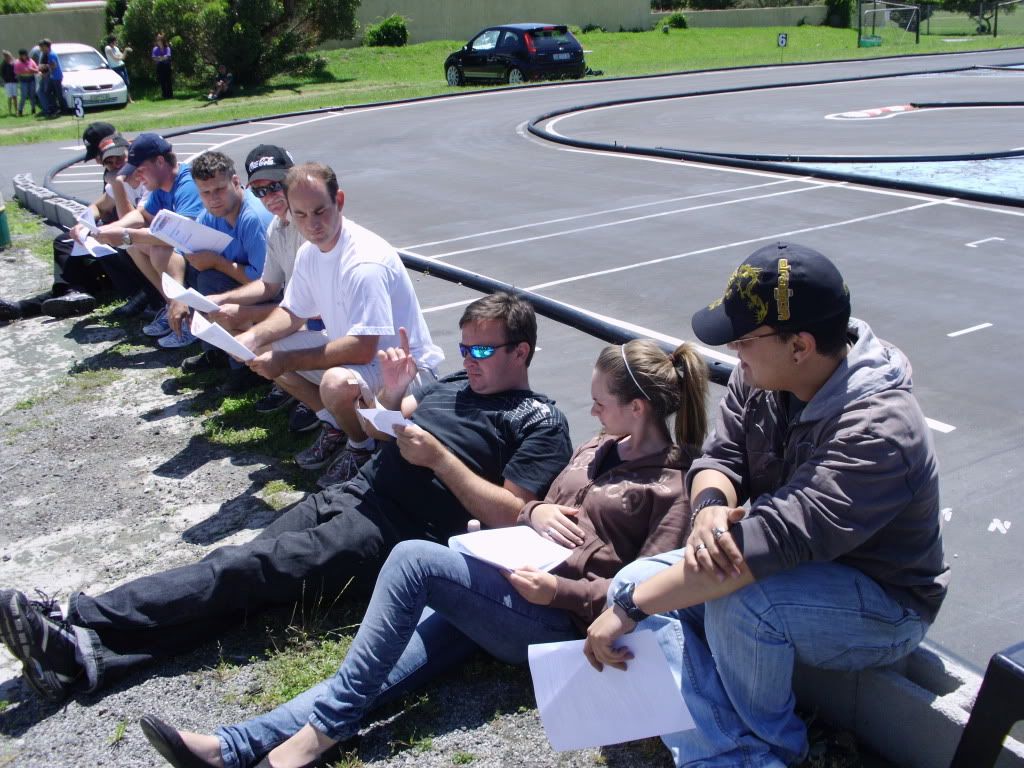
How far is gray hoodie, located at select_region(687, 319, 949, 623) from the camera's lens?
8.15ft

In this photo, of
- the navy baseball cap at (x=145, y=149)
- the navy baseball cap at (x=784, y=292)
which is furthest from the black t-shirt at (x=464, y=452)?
the navy baseball cap at (x=145, y=149)

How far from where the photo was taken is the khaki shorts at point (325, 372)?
4.82 metres

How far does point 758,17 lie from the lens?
52.5 m

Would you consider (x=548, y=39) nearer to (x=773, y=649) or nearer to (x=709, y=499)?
(x=709, y=499)

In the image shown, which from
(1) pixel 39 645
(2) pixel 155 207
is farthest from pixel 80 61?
(1) pixel 39 645

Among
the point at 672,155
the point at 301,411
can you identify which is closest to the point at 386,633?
the point at 301,411

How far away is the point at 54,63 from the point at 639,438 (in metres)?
29.1

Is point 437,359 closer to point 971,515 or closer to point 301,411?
point 301,411

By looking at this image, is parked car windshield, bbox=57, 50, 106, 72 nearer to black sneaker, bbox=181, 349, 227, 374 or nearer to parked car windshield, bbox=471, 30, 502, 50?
parked car windshield, bbox=471, 30, 502, 50

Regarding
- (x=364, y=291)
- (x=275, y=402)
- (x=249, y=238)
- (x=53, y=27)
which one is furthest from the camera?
(x=53, y=27)

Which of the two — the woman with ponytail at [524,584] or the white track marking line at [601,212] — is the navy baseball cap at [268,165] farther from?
the white track marking line at [601,212]

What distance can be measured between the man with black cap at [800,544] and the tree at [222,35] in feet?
108

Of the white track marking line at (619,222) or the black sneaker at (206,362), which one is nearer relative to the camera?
the black sneaker at (206,362)

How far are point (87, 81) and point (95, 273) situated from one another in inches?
856
